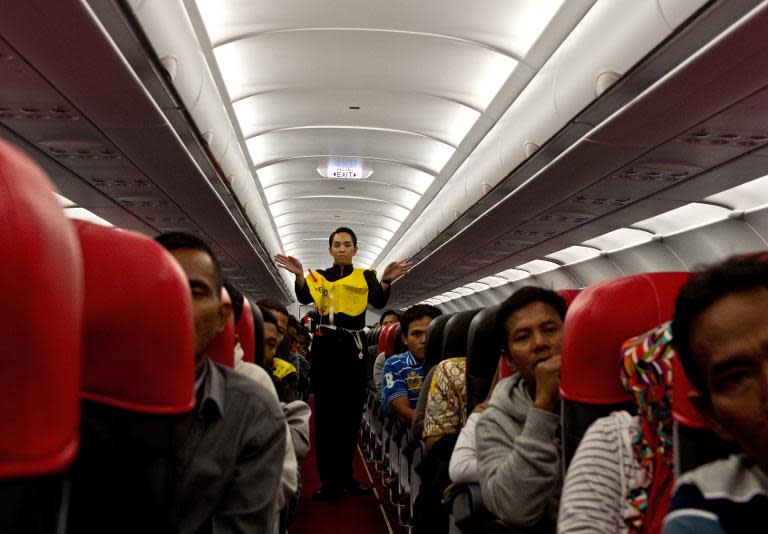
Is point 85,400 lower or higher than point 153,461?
higher

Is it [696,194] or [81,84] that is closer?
[81,84]

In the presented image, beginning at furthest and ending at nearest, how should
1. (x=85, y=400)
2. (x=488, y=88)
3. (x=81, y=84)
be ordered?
(x=488, y=88), (x=81, y=84), (x=85, y=400)

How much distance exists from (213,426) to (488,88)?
7.34m

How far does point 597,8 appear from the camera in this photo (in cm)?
601

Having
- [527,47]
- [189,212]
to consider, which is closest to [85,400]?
[527,47]

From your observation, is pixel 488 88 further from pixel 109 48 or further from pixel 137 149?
pixel 109 48

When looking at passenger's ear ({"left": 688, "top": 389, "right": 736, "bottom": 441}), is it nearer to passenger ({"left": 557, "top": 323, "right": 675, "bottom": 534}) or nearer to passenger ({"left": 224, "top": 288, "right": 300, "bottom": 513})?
passenger ({"left": 557, "top": 323, "right": 675, "bottom": 534})

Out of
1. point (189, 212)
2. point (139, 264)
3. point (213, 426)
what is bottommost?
point (213, 426)

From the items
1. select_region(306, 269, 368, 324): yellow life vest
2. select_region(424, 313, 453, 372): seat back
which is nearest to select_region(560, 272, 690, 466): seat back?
select_region(424, 313, 453, 372): seat back

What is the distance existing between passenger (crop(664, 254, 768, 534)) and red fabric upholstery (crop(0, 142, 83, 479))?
1.04 metres

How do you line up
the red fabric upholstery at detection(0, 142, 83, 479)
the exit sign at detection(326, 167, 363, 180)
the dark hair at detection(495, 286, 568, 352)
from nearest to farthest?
the red fabric upholstery at detection(0, 142, 83, 479), the dark hair at detection(495, 286, 568, 352), the exit sign at detection(326, 167, 363, 180)

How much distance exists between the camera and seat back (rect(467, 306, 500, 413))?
3664 mm

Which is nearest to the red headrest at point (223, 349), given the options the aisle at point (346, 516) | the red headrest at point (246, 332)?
the red headrest at point (246, 332)

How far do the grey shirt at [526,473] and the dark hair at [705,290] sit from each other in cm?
109
